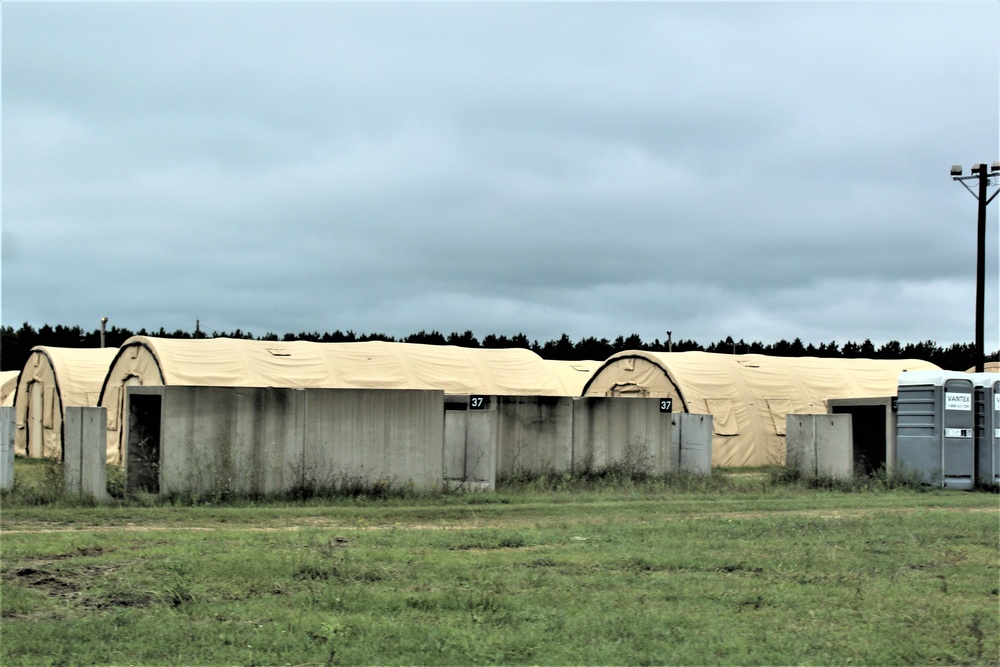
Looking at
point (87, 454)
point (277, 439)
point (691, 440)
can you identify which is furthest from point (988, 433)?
point (87, 454)

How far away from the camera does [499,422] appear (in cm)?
2083

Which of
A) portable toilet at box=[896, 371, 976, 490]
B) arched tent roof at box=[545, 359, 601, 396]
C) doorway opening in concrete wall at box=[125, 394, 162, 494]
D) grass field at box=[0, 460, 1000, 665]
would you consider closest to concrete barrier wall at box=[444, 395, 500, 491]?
grass field at box=[0, 460, 1000, 665]

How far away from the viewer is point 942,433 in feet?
63.4

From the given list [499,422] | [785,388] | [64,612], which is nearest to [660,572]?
[64,612]

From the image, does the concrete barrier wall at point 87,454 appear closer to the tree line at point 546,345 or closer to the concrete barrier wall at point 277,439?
the concrete barrier wall at point 277,439

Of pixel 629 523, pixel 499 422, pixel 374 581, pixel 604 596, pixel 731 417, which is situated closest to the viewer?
pixel 604 596

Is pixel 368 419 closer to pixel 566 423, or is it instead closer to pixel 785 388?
pixel 566 423

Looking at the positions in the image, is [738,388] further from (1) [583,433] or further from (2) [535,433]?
(2) [535,433]

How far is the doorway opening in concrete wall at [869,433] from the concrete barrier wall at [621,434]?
4940 mm

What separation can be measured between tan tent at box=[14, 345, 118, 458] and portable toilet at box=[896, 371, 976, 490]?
23.2 meters

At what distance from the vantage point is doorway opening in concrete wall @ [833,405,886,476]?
78.1 ft

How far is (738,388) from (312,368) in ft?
43.7

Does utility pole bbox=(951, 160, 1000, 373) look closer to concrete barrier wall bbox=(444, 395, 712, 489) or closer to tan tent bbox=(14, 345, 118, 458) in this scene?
concrete barrier wall bbox=(444, 395, 712, 489)

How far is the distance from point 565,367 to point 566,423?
20.3m
